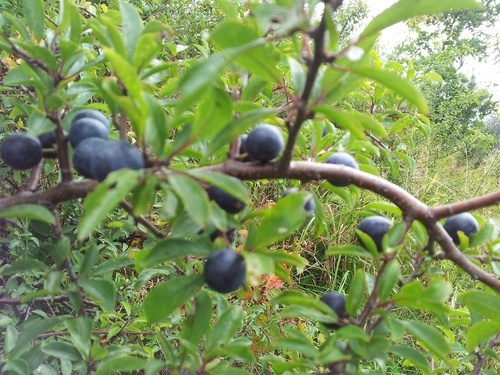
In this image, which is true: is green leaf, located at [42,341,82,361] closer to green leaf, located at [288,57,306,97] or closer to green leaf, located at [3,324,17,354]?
green leaf, located at [3,324,17,354]

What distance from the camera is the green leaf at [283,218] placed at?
0.62 metres

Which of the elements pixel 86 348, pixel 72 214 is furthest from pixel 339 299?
pixel 72 214

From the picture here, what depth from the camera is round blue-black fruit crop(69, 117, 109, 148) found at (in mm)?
714

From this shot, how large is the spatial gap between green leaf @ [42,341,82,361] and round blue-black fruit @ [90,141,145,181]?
482mm

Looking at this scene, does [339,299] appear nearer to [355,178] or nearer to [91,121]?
[355,178]

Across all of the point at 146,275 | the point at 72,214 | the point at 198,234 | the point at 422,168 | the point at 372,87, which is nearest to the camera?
the point at 198,234

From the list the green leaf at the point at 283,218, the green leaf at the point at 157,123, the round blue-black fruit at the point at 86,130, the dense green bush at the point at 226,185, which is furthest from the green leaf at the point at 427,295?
the round blue-black fruit at the point at 86,130

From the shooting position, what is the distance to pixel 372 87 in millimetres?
1833

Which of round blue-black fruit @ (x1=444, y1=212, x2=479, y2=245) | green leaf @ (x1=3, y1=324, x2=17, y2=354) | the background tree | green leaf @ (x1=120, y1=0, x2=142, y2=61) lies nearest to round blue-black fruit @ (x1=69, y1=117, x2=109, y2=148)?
green leaf @ (x1=120, y1=0, x2=142, y2=61)

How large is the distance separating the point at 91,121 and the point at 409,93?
0.52 metres

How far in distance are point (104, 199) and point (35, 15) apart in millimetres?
551

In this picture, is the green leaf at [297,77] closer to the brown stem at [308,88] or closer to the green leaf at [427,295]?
the brown stem at [308,88]

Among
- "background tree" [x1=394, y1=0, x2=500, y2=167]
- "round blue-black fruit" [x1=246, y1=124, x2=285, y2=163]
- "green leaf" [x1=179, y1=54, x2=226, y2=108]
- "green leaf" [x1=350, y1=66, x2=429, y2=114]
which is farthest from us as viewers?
"background tree" [x1=394, y1=0, x2=500, y2=167]

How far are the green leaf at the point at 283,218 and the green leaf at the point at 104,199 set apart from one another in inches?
8.6
